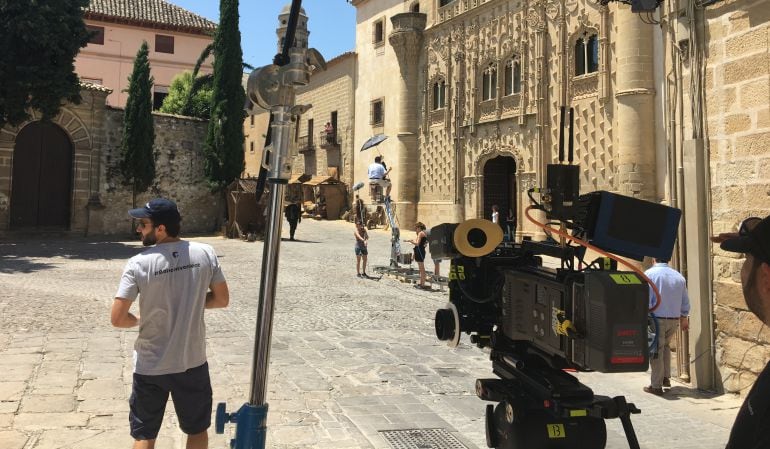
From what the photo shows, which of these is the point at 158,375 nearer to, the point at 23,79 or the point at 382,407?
the point at 382,407

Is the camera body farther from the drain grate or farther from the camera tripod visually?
the drain grate

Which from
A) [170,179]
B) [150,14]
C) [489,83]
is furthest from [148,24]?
[489,83]

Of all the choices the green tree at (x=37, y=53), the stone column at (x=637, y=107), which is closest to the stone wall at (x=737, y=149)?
the stone column at (x=637, y=107)

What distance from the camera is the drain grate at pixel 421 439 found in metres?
4.21

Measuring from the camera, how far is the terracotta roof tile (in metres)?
35.4

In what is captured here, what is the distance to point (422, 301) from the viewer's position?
1100cm

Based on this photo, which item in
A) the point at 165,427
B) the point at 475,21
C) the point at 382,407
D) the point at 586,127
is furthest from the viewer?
the point at 475,21

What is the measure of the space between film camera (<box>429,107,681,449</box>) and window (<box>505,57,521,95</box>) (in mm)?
20768

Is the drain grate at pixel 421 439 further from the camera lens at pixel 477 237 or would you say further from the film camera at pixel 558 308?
the camera lens at pixel 477 237

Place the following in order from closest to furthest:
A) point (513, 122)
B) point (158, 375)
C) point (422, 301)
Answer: point (158, 375)
point (422, 301)
point (513, 122)

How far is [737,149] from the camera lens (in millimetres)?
5562

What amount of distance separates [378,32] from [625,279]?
104 ft

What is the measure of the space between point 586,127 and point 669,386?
1474 centimetres

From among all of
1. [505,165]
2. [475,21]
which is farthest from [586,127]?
[475,21]
